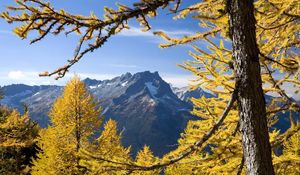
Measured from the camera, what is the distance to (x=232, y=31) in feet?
12.6

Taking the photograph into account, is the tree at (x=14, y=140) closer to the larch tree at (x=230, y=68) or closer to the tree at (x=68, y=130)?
the tree at (x=68, y=130)

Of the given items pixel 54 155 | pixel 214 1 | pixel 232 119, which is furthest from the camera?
pixel 54 155

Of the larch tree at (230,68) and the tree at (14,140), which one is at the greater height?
the larch tree at (230,68)

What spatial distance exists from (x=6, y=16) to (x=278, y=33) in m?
4.12

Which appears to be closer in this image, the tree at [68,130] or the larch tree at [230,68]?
the larch tree at [230,68]

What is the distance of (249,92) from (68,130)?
14148 mm

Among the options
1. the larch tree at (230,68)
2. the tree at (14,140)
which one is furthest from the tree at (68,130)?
the larch tree at (230,68)

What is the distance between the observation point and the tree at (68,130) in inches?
637

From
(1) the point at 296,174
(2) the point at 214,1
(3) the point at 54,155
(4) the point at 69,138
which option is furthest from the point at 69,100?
(2) the point at 214,1

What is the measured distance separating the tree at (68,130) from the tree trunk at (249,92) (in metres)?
13.0

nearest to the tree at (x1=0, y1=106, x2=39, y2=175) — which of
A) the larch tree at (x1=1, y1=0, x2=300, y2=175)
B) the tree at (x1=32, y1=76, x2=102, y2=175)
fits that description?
the tree at (x1=32, y1=76, x2=102, y2=175)

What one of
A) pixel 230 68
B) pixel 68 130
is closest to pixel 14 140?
pixel 68 130

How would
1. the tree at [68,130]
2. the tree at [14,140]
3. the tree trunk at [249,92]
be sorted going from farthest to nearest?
Answer: the tree at [14,140], the tree at [68,130], the tree trunk at [249,92]

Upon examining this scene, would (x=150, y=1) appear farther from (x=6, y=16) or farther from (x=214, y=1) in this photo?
(x=6, y=16)
